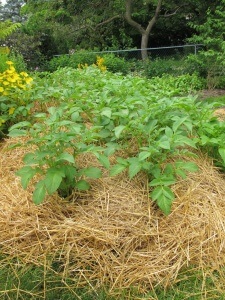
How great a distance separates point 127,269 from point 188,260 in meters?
0.34

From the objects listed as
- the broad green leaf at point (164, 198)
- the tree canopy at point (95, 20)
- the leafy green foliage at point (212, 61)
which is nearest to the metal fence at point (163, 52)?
the tree canopy at point (95, 20)

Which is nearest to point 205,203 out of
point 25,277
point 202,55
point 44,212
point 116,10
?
point 44,212

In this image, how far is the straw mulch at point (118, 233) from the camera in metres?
2.01

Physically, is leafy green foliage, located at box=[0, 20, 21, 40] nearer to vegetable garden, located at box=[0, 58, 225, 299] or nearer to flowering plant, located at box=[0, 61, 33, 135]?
flowering plant, located at box=[0, 61, 33, 135]

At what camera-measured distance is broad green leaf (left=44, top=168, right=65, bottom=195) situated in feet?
6.86

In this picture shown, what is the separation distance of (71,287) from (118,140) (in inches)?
49.6

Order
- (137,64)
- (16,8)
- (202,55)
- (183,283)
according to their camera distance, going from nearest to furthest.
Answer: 1. (183,283)
2. (202,55)
3. (137,64)
4. (16,8)

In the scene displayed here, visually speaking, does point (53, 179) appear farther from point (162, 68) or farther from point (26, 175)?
point (162, 68)

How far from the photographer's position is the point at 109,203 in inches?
92.4

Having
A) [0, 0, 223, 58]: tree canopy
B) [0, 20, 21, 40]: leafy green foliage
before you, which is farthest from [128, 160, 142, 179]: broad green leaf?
[0, 0, 223, 58]: tree canopy

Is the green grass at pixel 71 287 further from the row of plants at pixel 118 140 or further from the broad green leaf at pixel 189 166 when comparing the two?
the broad green leaf at pixel 189 166

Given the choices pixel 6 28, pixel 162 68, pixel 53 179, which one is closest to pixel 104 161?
pixel 53 179

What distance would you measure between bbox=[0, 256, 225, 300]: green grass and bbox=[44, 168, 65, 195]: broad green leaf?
419 millimetres

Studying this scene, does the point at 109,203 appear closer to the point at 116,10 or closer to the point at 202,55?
the point at 202,55
